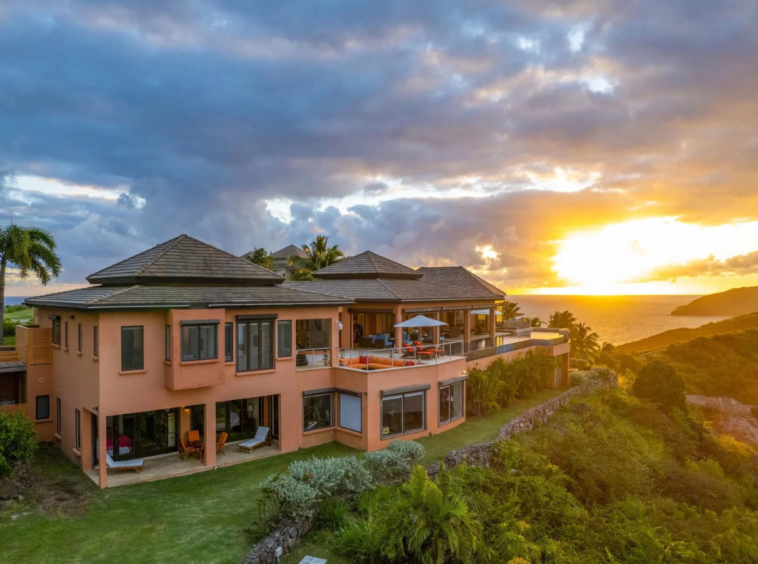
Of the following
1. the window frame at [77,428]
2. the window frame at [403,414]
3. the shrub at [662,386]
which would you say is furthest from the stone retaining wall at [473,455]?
the window frame at [77,428]

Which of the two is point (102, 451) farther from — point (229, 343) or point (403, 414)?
point (403, 414)

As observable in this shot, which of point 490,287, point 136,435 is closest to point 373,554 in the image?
point 136,435

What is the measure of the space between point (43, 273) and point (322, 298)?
20274 millimetres

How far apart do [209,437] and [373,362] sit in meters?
8.07

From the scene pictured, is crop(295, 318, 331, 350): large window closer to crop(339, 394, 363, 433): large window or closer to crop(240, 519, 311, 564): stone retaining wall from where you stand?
crop(339, 394, 363, 433): large window

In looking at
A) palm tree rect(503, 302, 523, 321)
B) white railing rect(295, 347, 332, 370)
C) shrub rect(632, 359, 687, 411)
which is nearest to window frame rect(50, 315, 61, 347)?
white railing rect(295, 347, 332, 370)

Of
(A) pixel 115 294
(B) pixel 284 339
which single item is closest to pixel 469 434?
(B) pixel 284 339

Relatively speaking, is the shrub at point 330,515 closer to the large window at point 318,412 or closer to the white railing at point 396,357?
the large window at point 318,412

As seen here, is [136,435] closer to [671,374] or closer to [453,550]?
[453,550]

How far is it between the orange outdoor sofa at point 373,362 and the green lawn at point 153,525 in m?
5.68

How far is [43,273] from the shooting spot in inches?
1189

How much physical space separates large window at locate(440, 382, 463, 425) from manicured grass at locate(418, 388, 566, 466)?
0.60 meters

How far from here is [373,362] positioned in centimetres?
2316

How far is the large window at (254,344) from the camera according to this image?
63.4 feet
